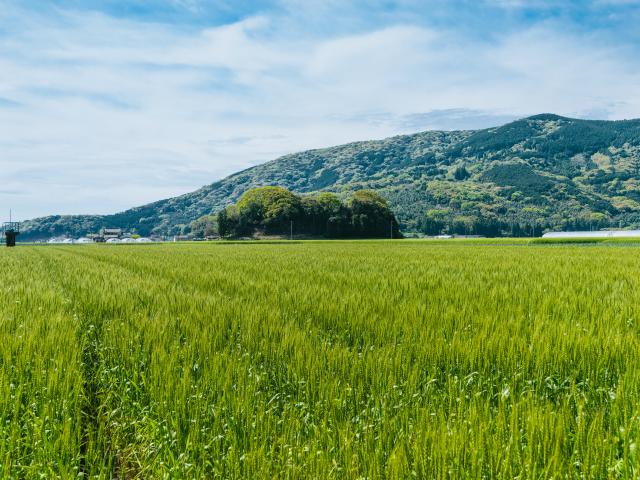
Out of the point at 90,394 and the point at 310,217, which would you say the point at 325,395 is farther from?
the point at 310,217

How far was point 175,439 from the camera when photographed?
2.46 m

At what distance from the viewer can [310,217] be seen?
113750 mm

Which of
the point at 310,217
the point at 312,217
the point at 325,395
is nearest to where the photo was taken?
the point at 325,395

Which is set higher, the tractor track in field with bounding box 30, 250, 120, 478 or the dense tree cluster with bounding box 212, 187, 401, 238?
the dense tree cluster with bounding box 212, 187, 401, 238

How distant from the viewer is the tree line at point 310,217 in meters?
111

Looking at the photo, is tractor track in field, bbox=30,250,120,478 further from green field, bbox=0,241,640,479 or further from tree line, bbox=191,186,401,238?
tree line, bbox=191,186,401,238

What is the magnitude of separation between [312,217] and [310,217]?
530 millimetres

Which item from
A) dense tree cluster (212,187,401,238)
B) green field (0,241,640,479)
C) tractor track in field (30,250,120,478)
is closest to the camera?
green field (0,241,640,479)

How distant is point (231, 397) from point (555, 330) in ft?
9.45

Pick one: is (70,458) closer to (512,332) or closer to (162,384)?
(162,384)

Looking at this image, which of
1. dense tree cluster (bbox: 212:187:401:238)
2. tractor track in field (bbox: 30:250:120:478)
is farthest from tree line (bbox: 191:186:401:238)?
tractor track in field (bbox: 30:250:120:478)

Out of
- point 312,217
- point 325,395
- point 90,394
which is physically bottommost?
point 90,394

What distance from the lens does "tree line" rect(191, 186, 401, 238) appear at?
365 feet

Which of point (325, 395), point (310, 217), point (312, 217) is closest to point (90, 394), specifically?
point (325, 395)
